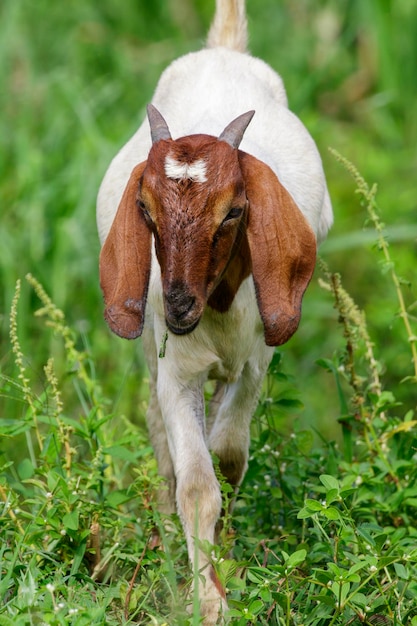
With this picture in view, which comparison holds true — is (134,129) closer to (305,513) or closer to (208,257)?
(208,257)

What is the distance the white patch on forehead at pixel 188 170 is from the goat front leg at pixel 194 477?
31.2 inches

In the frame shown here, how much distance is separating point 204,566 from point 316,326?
4233 mm

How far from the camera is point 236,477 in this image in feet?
14.3

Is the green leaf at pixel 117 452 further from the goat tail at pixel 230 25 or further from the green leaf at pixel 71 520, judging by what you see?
the goat tail at pixel 230 25

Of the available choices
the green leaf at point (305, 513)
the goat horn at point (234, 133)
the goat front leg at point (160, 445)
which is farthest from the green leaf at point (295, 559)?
the goat front leg at point (160, 445)

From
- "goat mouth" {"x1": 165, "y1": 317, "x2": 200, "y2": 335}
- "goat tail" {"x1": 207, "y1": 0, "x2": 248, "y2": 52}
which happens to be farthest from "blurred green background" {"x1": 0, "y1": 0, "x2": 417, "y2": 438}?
"goat mouth" {"x1": 165, "y1": 317, "x2": 200, "y2": 335}

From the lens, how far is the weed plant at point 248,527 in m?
3.51

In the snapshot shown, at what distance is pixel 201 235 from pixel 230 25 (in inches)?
87.9

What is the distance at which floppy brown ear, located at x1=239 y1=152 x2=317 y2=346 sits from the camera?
11.8 ft

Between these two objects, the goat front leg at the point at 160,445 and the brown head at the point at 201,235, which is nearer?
the brown head at the point at 201,235

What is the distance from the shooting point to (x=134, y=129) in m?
7.50

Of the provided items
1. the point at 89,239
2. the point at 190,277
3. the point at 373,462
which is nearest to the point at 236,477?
the point at 373,462

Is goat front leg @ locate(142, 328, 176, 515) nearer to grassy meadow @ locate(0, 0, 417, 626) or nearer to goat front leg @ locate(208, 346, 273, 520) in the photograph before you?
grassy meadow @ locate(0, 0, 417, 626)

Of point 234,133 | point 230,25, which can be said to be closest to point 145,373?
point 230,25
